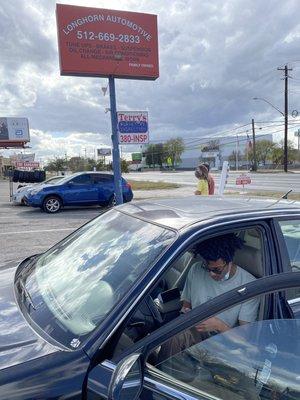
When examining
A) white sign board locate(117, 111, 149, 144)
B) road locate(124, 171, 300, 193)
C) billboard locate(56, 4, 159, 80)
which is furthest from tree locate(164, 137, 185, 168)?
white sign board locate(117, 111, 149, 144)

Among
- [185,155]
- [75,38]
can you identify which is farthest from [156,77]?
[185,155]

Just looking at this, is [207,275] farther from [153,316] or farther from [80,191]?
[80,191]

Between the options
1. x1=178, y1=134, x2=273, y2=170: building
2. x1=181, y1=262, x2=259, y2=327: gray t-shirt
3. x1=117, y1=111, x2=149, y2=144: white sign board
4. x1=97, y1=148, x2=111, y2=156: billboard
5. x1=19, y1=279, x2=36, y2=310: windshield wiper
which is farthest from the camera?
x1=178, y1=134, x2=273, y2=170: building

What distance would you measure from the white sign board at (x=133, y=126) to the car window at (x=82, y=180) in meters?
4.27

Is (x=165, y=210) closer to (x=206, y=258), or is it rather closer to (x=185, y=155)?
(x=206, y=258)

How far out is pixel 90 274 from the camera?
6.96 ft

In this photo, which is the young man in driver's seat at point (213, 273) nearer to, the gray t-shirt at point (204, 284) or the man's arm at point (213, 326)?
the gray t-shirt at point (204, 284)

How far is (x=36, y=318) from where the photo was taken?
75.4 inches

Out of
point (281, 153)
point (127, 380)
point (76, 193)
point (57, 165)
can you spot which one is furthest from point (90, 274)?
point (57, 165)

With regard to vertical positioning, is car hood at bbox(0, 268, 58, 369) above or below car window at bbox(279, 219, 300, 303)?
below

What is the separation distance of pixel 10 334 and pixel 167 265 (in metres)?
0.83

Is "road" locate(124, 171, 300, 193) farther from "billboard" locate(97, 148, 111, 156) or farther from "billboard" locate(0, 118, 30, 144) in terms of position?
"billboard" locate(0, 118, 30, 144)

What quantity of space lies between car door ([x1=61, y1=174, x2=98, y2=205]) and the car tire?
0.32m

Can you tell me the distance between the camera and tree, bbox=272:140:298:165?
84062 millimetres
